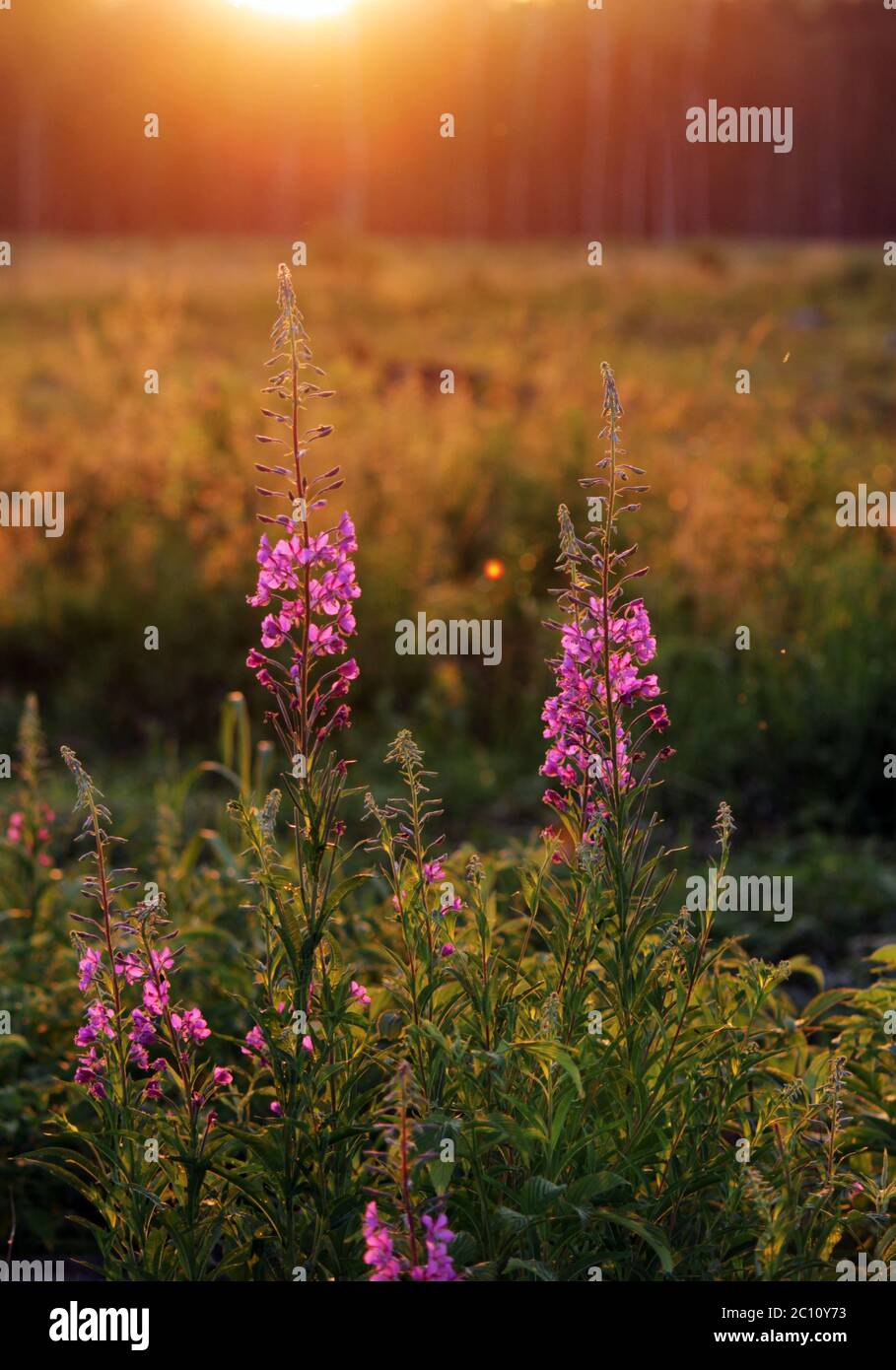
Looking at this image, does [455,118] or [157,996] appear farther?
[455,118]

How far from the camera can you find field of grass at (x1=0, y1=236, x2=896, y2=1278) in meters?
2.51

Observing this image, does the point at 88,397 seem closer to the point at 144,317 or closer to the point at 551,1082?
the point at 144,317

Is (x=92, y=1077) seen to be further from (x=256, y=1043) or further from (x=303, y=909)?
(x=303, y=909)

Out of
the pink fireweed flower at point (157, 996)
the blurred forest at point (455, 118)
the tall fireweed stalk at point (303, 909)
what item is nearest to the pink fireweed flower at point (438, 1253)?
the tall fireweed stalk at point (303, 909)

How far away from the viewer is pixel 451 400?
33.8 ft

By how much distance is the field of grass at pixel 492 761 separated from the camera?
251cm

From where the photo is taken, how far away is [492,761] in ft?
22.6
